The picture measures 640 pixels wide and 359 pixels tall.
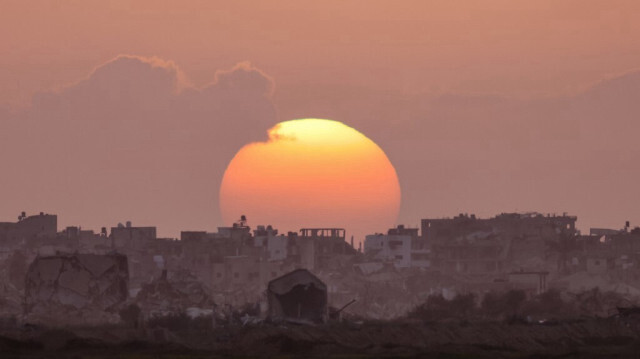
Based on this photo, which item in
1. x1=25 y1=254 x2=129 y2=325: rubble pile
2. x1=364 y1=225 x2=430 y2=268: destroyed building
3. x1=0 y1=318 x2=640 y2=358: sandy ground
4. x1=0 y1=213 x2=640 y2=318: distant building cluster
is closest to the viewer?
x1=0 y1=318 x2=640 y2=358: sandy ground

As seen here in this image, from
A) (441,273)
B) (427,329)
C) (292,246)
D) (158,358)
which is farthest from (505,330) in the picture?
(292,246)

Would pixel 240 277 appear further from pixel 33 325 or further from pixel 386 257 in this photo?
pixel 33 325

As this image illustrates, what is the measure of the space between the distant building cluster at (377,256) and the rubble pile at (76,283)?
61.2 ft

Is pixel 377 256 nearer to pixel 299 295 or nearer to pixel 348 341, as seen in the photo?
pixel 299 295

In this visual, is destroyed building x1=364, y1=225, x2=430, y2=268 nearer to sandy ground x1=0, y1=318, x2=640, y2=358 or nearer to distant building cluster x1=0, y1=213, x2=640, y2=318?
distant building cluster x1=0, y1=213, x2=640, y2=318

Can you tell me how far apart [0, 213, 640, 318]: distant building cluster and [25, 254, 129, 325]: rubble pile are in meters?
18.6

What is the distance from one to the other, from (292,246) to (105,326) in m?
85.7

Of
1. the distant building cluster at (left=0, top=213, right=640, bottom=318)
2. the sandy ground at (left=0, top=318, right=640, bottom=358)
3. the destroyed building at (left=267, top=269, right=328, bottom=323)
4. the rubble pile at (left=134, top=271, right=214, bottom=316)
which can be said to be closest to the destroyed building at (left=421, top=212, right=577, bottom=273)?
the distant building cluster at (left=0, top=213, right=640, bottom=318)

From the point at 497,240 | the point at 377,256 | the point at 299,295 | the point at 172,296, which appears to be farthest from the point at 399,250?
the point at 299,295

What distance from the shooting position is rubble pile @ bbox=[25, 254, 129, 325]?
11744cm

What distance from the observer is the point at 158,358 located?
79.1 m

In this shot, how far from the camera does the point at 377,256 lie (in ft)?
627

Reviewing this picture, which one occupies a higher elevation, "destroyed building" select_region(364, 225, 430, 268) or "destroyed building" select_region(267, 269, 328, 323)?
"destroyed building" select_region(364, 225, 430, 268)

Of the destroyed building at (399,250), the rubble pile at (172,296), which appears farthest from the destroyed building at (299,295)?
the destroyed building at (399,250)
